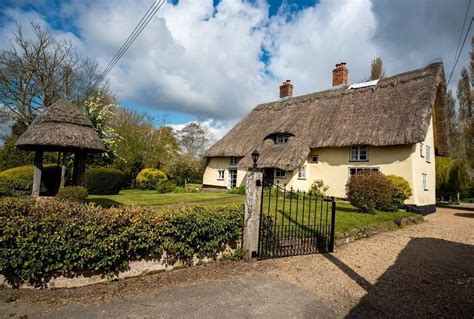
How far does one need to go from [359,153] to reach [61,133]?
52.7 feet

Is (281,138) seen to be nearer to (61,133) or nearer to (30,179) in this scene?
(61,133)

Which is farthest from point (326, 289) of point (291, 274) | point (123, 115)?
point (123, 115)

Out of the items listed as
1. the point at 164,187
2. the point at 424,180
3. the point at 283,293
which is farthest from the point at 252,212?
the point at 164,187

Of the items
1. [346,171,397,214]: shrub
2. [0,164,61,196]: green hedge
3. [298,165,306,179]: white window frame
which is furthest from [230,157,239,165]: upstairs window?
[0,164,61,196]: green hedge

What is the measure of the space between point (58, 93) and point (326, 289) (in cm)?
2550

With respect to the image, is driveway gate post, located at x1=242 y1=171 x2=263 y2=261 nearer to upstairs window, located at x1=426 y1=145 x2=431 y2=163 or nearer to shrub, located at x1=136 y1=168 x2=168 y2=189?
upstairs window, located at x1=426 y1=145 x2=431 y2=163

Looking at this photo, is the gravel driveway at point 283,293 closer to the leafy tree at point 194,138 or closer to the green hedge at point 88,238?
the green hedge at point 88,238

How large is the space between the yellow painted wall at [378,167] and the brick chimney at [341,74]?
7271mm

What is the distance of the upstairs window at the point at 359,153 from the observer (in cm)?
1686

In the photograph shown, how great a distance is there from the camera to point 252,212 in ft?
20.1

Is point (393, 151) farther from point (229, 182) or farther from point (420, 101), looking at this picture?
point (229, 182)

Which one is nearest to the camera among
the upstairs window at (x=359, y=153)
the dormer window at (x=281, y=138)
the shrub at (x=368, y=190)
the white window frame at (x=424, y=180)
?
the shrub at (x=368, y=190)

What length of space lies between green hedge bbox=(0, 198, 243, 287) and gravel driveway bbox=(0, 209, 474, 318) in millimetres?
357

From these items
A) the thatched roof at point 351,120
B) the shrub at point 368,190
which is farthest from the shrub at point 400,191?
the thatched roof at point 351,120
